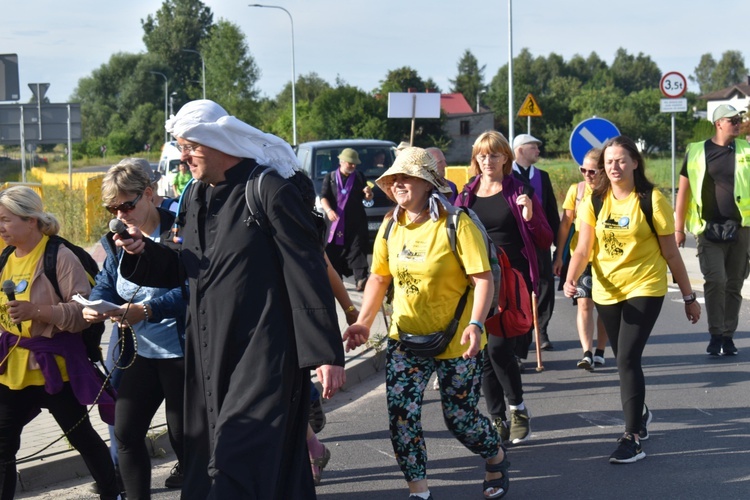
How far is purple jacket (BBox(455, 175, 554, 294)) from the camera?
21.8 feet

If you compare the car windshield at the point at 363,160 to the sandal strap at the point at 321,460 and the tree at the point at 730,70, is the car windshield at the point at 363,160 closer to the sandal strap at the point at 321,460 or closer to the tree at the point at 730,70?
the sandal strap at the point at 321,460

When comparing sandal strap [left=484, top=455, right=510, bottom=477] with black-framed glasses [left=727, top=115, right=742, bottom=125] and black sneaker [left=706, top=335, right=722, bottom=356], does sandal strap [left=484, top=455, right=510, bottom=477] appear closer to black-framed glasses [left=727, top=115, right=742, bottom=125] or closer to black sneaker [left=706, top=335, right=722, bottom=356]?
black sneaker [left=706, top=335, right=722, bottom=356]

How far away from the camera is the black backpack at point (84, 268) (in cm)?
474

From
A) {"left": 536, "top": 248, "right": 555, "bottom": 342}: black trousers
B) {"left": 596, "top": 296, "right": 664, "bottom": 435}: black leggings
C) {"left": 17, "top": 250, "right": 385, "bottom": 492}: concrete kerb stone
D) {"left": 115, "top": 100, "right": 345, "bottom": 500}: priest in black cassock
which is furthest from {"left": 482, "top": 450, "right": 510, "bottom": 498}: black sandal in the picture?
{"left": 536, "top": 248, "right": 555, "bottom": 342}: black trousers

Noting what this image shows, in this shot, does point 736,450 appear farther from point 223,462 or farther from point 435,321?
point 223,462

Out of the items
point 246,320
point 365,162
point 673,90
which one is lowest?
point 246,320

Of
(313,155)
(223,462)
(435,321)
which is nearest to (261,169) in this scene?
(223,462)

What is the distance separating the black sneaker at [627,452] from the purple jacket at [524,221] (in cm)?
149

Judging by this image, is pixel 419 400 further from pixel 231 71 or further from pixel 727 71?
pixel 727 71

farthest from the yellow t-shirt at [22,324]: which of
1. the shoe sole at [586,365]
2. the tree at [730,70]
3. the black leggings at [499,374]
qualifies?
the tree at [730,70]

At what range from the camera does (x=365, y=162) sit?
16.8 m

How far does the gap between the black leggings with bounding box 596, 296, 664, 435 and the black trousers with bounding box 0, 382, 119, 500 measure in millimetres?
2807

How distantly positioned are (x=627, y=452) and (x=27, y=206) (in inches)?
136

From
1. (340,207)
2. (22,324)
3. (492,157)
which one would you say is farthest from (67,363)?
(340,207)
